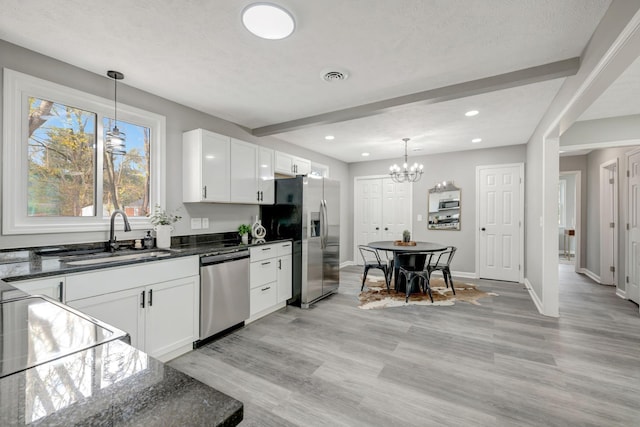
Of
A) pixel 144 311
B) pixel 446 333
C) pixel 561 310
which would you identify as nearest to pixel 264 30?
pixel 144 311

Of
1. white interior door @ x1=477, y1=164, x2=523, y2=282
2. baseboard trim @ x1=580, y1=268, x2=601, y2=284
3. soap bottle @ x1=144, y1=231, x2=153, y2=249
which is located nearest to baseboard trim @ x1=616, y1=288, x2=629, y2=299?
baseboard trim @ x1=580, y1=268, x2=601, y2=284

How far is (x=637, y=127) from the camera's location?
3.68 m

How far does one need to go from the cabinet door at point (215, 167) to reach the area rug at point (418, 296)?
2337 millimetres

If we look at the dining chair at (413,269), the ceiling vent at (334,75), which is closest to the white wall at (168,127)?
the ceiling vent at (334,75)

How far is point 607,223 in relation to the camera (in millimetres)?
5086

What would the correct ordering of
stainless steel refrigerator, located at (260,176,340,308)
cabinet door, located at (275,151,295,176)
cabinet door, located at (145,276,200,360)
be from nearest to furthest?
cabinet door, located at (145,276,200,360), stainless steel refrigerator, located at (260,176,340,308), cabinet door, located at (275,151,295,176)

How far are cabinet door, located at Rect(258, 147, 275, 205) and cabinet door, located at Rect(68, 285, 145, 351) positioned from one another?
207cm

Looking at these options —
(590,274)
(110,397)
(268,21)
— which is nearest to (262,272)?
(268,21)

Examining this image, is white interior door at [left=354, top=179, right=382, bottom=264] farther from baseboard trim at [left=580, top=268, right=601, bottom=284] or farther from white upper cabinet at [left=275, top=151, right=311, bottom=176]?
baseboard trim at [left=580, top=268, right=601, bottom=284]

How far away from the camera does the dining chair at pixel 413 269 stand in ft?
13.6

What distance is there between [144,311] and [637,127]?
5814 millimetres

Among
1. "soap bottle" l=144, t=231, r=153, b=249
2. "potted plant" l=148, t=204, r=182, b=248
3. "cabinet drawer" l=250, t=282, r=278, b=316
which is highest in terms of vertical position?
"potted plant" l=148, t=204, r=182, b=248

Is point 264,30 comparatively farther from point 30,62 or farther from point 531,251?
point 531,251

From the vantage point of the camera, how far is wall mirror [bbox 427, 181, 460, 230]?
5836 mm
